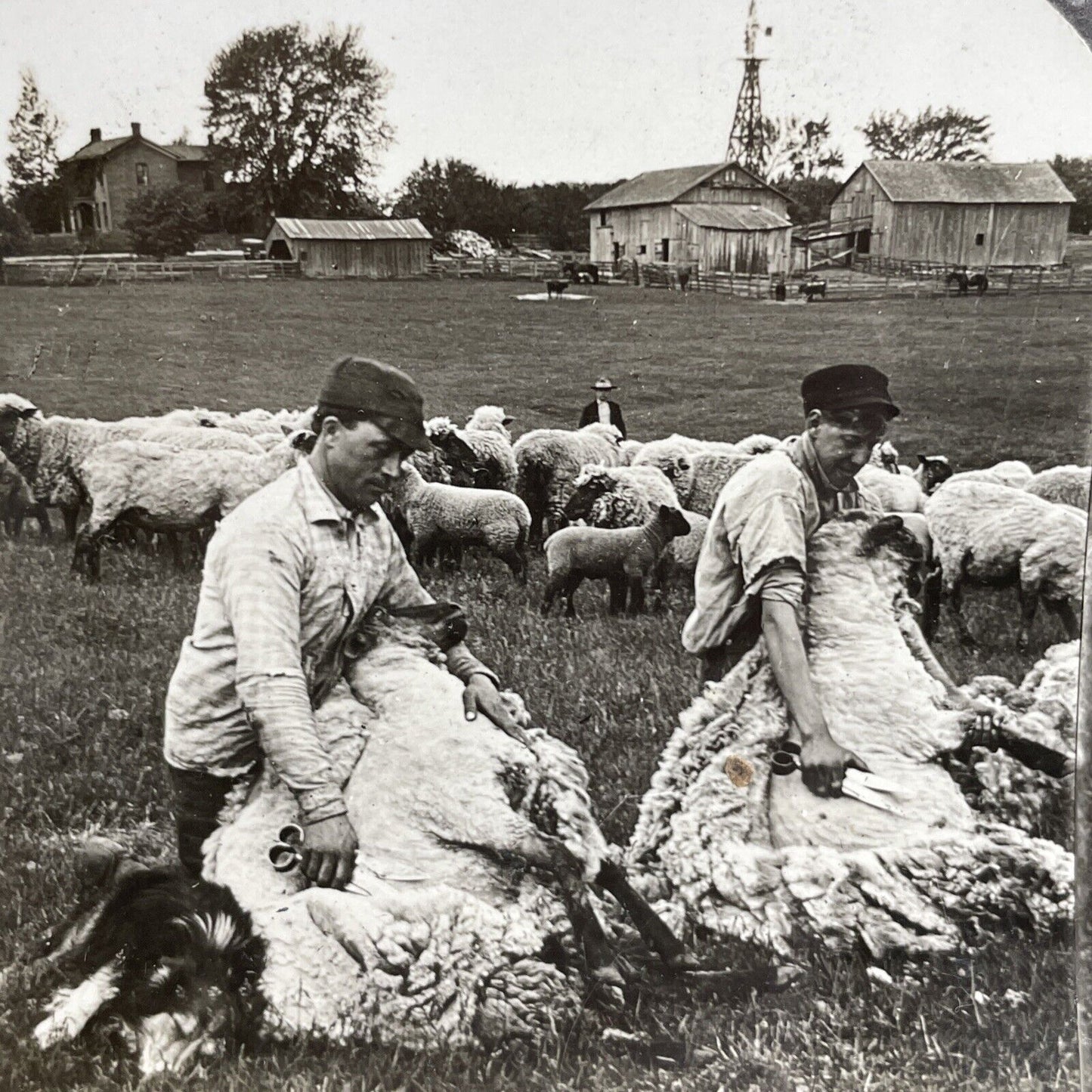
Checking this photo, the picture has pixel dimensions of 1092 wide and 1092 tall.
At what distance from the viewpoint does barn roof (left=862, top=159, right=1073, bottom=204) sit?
3064 millimetres

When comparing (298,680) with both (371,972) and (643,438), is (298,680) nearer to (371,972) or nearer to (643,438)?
(371,972)

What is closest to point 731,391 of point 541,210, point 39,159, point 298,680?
point 541,210

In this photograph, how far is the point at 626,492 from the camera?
3365mm

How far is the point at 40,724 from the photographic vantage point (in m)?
3.07

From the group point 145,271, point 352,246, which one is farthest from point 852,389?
point 145,271

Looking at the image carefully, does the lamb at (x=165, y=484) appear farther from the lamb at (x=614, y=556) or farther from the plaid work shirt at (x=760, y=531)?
the plaid work shirt at (x=760, y=531)

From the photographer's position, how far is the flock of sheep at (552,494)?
3.15 metres

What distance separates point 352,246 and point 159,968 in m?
2.38

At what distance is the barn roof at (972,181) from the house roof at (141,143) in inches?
86.5

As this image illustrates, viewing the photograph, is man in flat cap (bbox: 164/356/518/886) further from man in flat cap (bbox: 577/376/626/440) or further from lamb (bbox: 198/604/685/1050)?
man in flat cap (bbox: 577/376/626/440)

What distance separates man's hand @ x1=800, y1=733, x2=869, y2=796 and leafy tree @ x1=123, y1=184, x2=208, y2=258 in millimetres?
2664

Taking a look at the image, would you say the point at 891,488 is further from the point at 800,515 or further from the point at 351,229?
the point at 351,229

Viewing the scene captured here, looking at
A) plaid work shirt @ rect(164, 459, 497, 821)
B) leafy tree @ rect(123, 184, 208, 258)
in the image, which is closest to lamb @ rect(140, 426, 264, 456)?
plaid work shirt @ rect(164, 459, 497, 821)

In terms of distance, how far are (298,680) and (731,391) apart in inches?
66.1
